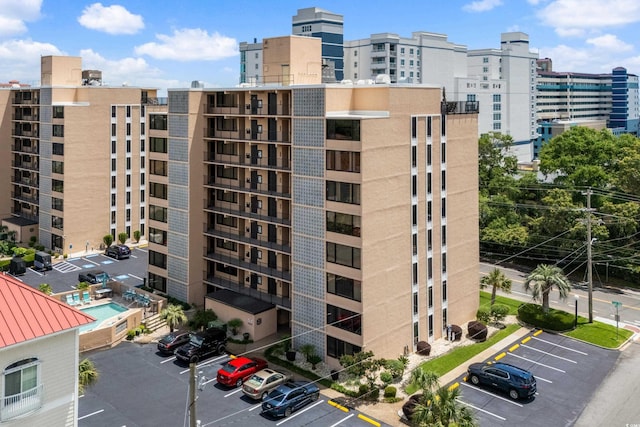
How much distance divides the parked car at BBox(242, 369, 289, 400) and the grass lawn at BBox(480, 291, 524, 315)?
24.4m

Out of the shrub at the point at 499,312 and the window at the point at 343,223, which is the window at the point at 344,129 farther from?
the shrub at the point at 499,312

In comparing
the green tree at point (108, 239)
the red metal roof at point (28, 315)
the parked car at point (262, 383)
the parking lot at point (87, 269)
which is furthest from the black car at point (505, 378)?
the green tree at point (108, 239)

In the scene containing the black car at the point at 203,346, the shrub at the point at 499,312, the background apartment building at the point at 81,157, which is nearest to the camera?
the black car at the point at 203,346

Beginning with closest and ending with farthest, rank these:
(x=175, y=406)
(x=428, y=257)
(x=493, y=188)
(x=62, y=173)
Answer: (x=175, y=406) < (x=428, y=257) < (x=62, y=173) < (x=493, y=188)

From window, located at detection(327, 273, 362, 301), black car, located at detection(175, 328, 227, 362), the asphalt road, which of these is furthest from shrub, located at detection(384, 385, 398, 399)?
the asphalt road

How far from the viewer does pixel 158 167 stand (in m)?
57.7

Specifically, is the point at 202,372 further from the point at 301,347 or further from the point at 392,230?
the point at 392,230

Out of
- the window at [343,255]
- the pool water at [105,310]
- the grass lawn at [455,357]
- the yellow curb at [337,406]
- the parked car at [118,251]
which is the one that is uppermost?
the window at [343,255]

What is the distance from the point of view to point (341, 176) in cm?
4059

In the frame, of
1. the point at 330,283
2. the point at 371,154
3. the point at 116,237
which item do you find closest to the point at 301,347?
the point at 330,283

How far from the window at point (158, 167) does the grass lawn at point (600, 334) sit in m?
40.8

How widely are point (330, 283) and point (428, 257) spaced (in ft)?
29.2

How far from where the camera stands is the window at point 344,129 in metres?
39.4

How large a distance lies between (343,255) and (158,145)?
2642 centimetres
